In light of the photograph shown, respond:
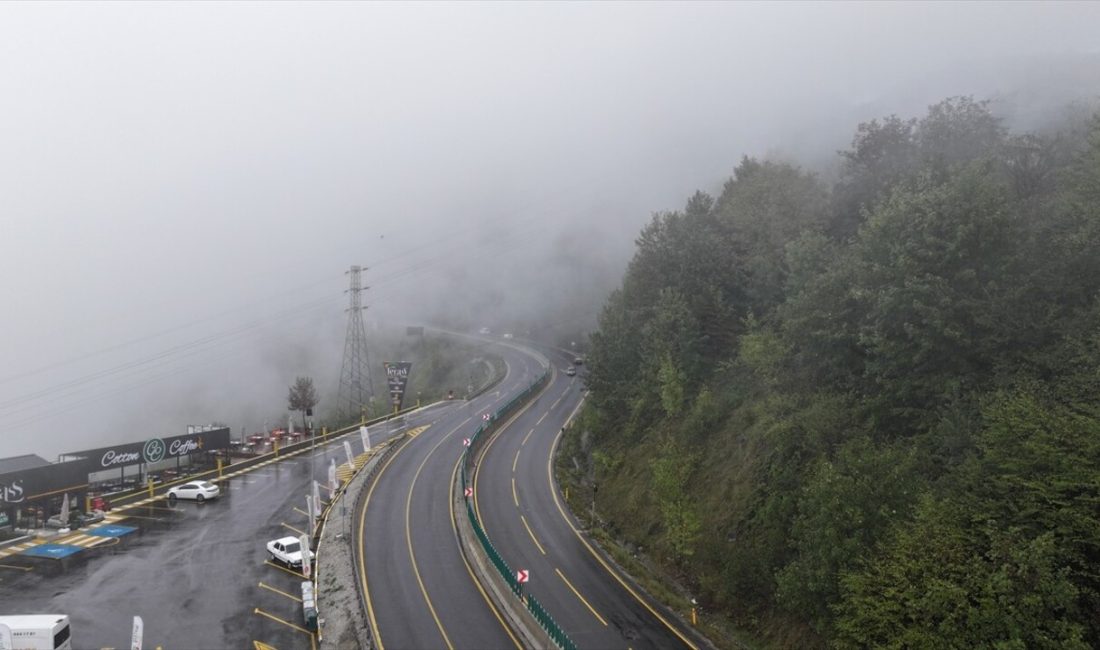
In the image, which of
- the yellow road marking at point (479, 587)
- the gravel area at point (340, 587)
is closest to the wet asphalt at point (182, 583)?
the gravel area at point (340, 587)

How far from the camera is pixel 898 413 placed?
3200cm

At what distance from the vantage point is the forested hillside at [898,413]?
20297mm

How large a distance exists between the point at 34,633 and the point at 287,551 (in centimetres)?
1260

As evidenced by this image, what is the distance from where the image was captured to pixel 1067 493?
20.1m

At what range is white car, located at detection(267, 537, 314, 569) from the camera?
37750mm

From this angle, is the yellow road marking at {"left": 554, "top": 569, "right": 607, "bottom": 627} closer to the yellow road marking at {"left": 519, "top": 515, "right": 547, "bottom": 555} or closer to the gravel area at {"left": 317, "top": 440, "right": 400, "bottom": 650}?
the yellow road marking at {"left": 519, "top": 515, "right": 547, "bottom": 555}

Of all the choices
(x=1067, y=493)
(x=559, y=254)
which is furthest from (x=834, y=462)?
(x=559, y=254)

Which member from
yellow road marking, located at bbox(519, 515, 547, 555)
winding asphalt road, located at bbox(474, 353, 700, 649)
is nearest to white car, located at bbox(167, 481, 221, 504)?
winding asphalt road, located at bbox(474, 353, 700, 649)

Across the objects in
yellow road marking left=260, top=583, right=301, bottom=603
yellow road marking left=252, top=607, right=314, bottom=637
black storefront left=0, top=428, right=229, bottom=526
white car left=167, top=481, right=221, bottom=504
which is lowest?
yellow road marking left=252, top=607, right=314, bottom=637

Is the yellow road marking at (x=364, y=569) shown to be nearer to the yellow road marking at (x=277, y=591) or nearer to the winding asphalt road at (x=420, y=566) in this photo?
the winding asphalt road at (x=420, y=566)

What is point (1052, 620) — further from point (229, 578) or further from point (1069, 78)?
point (1069, 78)

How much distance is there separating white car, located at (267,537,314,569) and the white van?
11.1 meters

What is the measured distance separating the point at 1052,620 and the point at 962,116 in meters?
48.6

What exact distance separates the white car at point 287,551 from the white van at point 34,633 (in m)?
11.1
